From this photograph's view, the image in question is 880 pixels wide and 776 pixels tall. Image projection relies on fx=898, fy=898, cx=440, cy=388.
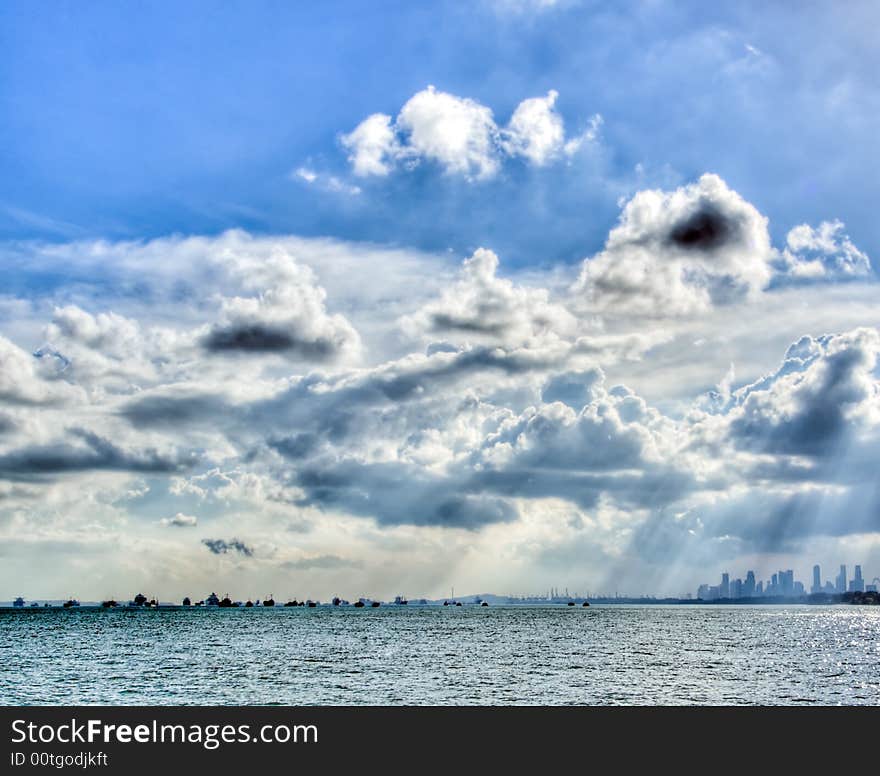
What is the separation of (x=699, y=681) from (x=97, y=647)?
392 feet
